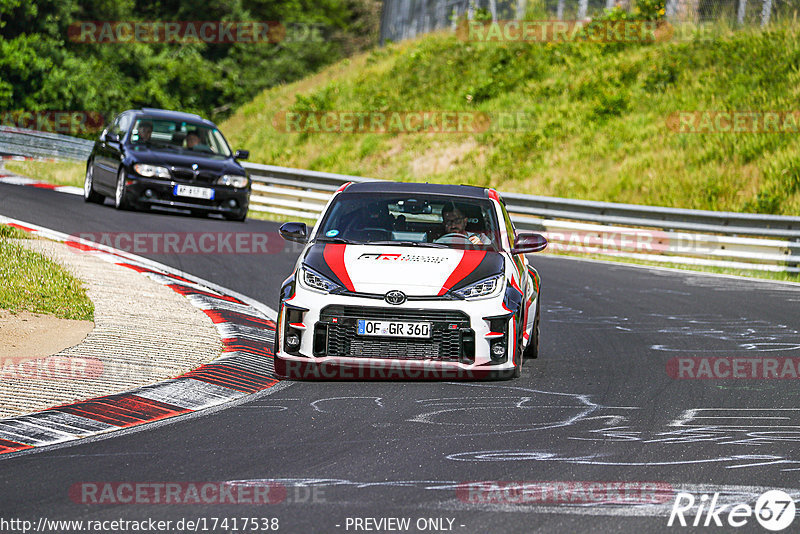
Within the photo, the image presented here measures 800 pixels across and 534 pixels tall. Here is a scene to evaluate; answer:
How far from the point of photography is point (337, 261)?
8.38m

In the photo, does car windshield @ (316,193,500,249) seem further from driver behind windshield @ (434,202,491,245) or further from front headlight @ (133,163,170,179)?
front headlight @ (133,163,170,179)

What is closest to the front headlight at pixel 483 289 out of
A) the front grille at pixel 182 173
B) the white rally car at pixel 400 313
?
the white rally car at pixel 400 313

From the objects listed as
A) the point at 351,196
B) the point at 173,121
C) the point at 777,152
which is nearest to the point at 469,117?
the point at 777,152

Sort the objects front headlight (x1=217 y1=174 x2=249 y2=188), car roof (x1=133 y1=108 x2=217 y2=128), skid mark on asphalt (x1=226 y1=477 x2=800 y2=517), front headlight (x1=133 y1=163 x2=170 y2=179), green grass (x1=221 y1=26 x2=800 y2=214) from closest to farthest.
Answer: skid mark on asphalt (x1=226 y1=477 x2=800 y2=517)
front headlight (x1=133 y1=163 x2=170 y2=179)
front headlight (x1=217 y1=174 x2=249 y2=188)
car roof (x1=133 y1=108 x2=217 y2=128)
green grass (x1=221 y1=26 x2=800 y2=214)

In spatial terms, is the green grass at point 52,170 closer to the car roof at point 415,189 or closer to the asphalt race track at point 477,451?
the car roof at point 415,189

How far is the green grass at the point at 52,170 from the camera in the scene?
25283 millimetres

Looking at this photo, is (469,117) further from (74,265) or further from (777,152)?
(74,265)

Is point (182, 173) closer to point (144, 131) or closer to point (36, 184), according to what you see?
point (144, 131)

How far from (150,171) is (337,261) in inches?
410

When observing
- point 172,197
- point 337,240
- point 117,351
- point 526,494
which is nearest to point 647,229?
point 172,197

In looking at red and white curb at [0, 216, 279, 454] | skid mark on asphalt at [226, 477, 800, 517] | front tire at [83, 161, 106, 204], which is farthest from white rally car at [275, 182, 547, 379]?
front tire at [83, 161, 106, 204]

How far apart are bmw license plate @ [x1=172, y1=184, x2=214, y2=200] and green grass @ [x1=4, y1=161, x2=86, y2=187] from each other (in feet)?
23.2

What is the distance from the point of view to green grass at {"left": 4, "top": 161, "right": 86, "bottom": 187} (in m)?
25.3

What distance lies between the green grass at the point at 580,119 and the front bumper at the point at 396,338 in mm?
16097
